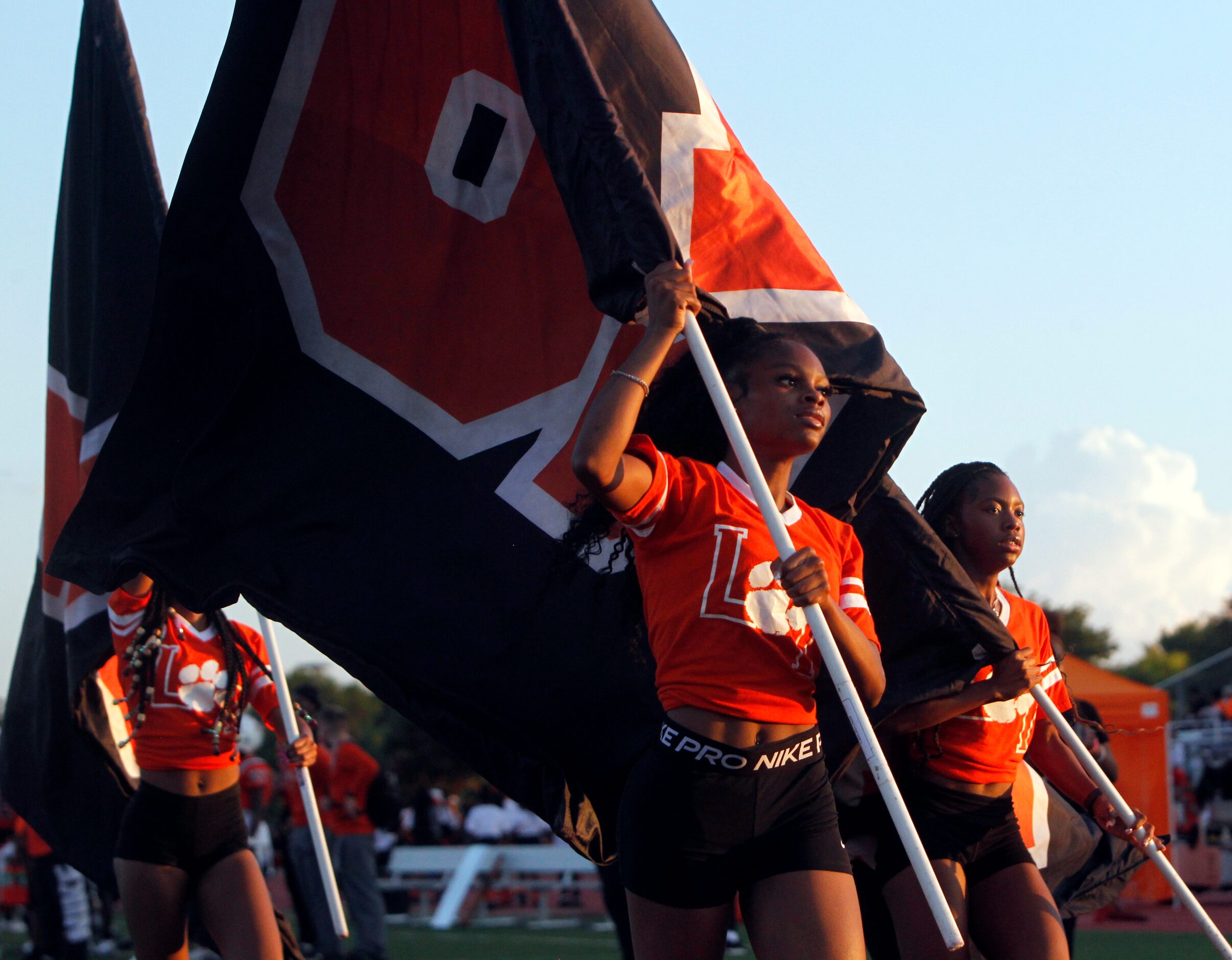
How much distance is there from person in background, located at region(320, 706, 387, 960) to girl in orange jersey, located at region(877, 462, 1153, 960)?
6.68 m

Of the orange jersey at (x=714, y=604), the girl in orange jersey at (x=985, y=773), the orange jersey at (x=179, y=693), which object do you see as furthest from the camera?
the orange jersey at (x=179, y=693)

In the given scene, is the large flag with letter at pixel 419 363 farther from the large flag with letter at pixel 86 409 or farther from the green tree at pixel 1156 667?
the green tree at pixel 1156 667

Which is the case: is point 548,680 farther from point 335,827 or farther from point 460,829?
point 460,829

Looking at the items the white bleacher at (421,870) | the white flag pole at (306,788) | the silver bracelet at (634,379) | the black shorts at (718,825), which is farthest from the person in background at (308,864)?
the silver bracelet at (634,379)

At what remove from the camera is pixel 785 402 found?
3.52 metres

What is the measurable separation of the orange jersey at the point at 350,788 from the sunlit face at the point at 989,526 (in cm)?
704

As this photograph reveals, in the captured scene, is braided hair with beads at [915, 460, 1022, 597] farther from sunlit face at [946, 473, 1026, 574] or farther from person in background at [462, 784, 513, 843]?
person in background at [462, 784, 513, 843]

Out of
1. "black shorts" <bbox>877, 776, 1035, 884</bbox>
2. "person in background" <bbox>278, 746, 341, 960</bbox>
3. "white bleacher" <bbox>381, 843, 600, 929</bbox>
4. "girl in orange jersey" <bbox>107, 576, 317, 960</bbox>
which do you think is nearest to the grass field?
"white bleacher" <bbox>381, 843, 600, 929</bbox>

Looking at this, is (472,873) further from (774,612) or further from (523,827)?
(774,612)

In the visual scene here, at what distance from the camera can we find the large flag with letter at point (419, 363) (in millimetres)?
4406

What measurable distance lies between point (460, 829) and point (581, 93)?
878 inches

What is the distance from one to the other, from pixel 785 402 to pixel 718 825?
3.31ft

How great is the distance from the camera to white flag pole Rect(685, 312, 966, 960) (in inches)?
119

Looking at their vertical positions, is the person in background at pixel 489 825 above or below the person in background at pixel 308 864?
below
